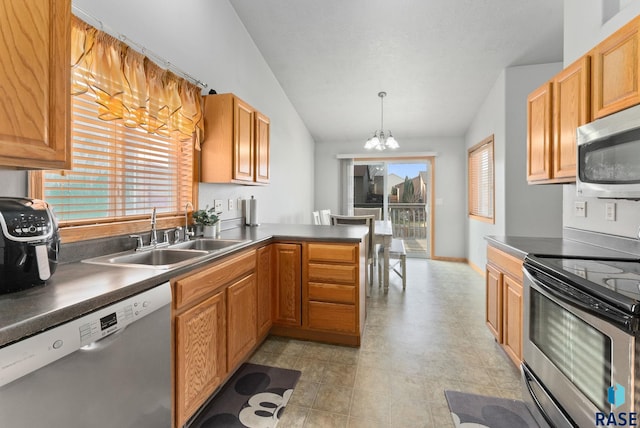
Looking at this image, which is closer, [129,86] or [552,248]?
[129,86]

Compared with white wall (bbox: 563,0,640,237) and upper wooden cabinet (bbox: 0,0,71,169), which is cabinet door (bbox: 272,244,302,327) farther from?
white wall (bbox: 563,0,640,237)

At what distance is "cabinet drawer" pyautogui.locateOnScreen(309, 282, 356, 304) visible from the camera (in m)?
2.34

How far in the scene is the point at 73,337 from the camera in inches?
34.7

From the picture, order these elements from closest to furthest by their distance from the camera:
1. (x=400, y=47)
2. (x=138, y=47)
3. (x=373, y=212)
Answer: (x=138, y=47), (x=400, y=47), (x=373, y=212)

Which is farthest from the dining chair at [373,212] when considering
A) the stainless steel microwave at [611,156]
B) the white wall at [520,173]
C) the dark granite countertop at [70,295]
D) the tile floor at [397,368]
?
the dark granite countertop at [70,295]

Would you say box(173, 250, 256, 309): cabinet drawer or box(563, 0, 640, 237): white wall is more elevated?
box(563, 0, 640, 237): white wall

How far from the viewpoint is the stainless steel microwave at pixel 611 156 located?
4.49ft

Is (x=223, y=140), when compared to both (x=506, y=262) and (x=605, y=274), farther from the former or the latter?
(x=605, y=274)

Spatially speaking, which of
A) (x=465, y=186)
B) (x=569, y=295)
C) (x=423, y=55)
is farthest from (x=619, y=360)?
(x=465, y=186)

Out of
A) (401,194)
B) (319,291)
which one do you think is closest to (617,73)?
(319,291)

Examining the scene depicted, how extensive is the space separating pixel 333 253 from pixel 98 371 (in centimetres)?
163

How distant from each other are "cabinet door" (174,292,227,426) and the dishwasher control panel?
0.28 m

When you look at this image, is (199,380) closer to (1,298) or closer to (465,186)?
(1,298)

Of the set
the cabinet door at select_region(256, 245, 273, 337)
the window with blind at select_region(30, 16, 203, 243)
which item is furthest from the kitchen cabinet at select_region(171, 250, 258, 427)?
the window with blind at select_region(30, 16, 203, 243)
